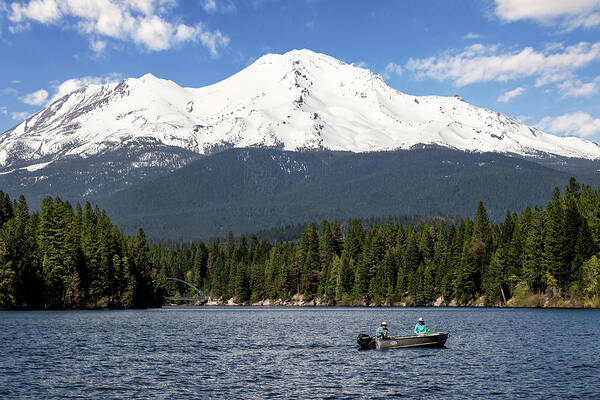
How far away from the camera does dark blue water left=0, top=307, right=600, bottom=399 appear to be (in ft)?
161

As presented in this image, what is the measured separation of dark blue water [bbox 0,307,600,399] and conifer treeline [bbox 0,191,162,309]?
1229 inches

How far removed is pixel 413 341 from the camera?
73.3 m

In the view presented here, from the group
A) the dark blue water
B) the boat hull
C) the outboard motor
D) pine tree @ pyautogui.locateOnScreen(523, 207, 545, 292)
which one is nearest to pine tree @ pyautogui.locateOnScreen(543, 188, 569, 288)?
pine tree @ pyautogui.locateOnScreen(523, 207, 545, 292)

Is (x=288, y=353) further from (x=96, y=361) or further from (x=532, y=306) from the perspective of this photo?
(x=532, y=306)

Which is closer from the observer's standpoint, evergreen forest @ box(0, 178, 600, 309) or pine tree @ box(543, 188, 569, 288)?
evergreen forest @ box(0, 178, 600, 309)

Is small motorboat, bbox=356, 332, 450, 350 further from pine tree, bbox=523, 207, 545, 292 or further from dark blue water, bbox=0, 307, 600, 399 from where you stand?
pine tree, bbox=523, 207, 545, 292

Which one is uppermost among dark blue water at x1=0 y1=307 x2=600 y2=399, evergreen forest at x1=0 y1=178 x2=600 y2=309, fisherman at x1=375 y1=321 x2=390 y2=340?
evergreen forest at x1=0 y1=178 x2=600 y2=309

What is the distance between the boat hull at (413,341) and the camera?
238 feet

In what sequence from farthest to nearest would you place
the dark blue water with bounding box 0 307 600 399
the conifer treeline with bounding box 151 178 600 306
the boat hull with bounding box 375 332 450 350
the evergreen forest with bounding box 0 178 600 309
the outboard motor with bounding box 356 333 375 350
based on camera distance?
the conifer treeline with bounding box 151 178 600 306
the evergreen forest with bounding box 0 178 600 309
the boat hull with bounding box 375 332 450 350
the outboard motor with bounding box 356 333 375 350
the dark blue water with bounding box 0 307 600 399

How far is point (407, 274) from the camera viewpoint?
18688 centimetres

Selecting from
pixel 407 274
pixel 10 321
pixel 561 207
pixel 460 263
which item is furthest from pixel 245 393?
pixel 407 274

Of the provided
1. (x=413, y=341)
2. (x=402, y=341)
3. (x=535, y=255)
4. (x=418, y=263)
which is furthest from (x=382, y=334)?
(x=418, y=263)

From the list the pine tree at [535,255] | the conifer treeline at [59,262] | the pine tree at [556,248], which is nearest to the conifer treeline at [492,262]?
the pine tree at [535,255]

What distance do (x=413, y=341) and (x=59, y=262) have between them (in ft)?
279
